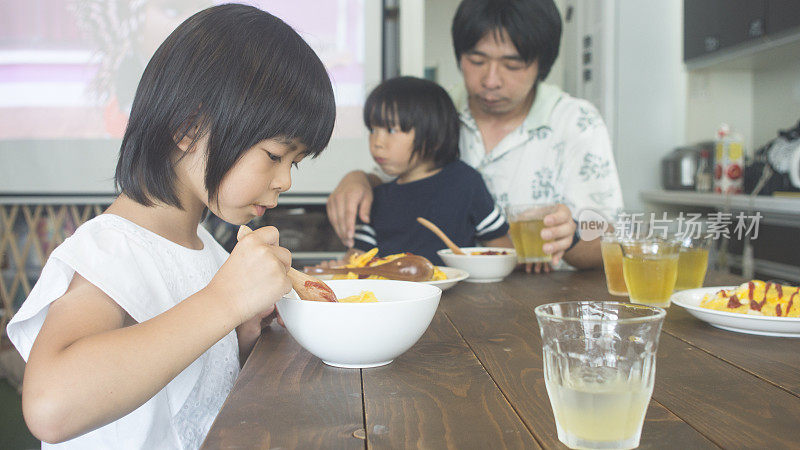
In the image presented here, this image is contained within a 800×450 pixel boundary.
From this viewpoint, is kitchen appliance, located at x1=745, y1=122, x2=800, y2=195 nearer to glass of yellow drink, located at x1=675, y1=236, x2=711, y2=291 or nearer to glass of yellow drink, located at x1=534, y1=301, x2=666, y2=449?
glass of yellow drink, located at x1=675, y1=236, x2=711, y2=291

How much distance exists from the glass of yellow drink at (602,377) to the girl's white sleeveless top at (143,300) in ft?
1.17

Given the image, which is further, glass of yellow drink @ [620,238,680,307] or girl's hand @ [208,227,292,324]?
glass of yellow drink @ [620,238,680,307]

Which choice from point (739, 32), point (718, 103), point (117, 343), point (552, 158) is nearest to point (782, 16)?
point (739, 32)

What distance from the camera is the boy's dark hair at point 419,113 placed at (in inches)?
65.1

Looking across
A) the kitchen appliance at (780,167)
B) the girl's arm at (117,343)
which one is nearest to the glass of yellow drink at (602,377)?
the girl's arm at (117,343)

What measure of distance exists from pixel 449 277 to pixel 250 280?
0.53 metres

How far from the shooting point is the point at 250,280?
0.62m

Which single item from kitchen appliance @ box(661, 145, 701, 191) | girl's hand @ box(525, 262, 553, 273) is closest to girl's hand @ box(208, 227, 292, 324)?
girl's hand @ box(525, 262, 553, 273)

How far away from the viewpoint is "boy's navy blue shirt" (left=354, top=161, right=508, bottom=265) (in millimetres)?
1659

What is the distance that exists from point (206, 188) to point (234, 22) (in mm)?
212

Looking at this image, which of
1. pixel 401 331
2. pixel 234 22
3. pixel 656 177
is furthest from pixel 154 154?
pixel 656 177

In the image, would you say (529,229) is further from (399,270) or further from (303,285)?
(303,285)

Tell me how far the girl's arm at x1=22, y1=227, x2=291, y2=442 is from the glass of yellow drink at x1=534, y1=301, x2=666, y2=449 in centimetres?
30

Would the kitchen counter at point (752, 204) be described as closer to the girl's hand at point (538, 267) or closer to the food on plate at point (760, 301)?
the girl's hand at point (538, 267)
